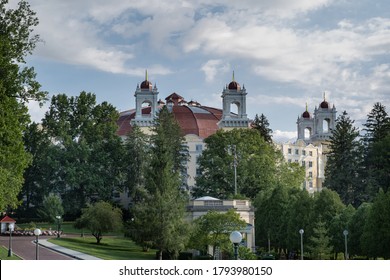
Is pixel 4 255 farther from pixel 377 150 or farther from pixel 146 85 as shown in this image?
pixel 146 85

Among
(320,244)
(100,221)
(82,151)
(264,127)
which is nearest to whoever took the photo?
(320,244)

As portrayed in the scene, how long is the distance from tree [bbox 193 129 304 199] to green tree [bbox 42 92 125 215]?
9100 mm

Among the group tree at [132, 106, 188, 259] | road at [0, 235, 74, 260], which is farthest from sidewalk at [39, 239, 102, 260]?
tree at [132, 106, 188, 259]

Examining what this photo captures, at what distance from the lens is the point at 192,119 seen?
85.4 m

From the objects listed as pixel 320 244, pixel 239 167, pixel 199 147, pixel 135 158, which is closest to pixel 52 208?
pixel 135 158

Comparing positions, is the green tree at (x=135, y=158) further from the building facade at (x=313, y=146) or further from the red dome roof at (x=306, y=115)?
the red dome roof at (x=306, y=115)

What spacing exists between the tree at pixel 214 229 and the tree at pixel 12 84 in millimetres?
9970

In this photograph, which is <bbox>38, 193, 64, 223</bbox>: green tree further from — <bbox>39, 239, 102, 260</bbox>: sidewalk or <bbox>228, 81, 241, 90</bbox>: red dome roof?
<bbox>228, 81, 241, 90</bbox>: red dome roof

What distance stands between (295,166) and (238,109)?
74.4ft

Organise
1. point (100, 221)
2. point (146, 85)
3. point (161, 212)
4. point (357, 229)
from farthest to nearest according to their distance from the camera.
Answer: point (146, 85), point (100, 221), point (357, 229), point (161, 212)

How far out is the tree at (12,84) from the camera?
28797 millimetres

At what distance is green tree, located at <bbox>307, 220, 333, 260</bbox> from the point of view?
38688 mm

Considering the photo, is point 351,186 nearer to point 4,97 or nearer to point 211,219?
point 211,219

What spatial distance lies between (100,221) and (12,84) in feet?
60.4
